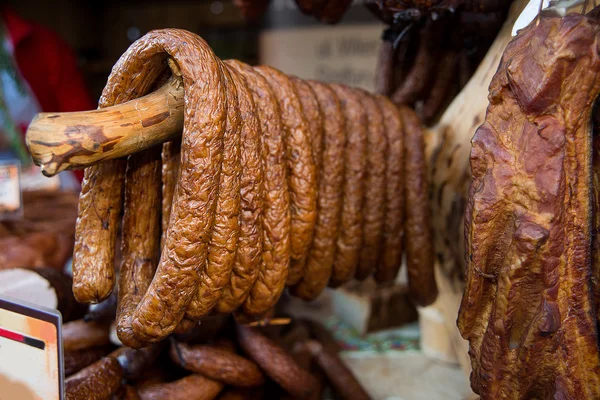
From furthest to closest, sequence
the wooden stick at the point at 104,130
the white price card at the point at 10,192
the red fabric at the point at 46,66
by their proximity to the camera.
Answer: the red fabric at the point at 46,66
the white price card at the point at 10,192
the wooden stick at the point at 104,130

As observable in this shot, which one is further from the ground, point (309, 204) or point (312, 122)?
point (312, 122)

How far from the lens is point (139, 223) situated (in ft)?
2.54

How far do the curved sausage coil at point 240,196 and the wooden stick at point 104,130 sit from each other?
5 centimetres

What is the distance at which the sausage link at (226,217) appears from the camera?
67 cm

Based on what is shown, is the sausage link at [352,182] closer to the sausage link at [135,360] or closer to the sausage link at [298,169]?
the sausage link at [298,169]

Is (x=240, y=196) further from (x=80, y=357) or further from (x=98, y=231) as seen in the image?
(x=80, y=357)

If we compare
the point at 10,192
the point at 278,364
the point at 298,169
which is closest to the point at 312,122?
the point at 298,169

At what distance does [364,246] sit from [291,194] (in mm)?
245

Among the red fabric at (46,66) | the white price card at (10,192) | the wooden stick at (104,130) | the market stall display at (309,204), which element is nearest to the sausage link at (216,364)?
the market stall display at (309,204)

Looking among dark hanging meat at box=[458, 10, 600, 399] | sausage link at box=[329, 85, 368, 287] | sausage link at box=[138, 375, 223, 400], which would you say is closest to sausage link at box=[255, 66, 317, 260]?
sausage link at box=[329, 85, 368, 287]

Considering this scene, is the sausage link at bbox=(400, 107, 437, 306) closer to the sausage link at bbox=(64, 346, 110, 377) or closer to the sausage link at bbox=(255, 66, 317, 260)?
the sausage link at bbox=(255, 66, 317, 260)

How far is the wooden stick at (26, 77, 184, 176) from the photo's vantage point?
584 mm

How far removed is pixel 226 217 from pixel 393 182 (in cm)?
40

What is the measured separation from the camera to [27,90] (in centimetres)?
252
